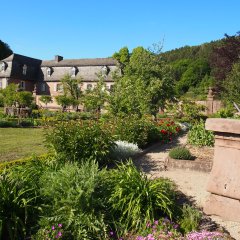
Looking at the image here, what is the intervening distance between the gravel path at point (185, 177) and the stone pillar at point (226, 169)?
20cm

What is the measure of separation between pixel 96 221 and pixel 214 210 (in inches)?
73.1

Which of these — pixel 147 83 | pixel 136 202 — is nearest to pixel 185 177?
pixel 136 202

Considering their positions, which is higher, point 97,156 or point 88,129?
point 88,129

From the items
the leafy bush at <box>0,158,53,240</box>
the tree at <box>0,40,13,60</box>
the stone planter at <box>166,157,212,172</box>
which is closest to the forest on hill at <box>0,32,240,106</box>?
the tree at <box>0,40,13,60</box>

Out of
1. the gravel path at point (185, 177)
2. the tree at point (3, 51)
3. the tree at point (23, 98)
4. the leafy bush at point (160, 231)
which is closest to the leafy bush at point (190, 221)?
the leafy bush at point (160, 231)

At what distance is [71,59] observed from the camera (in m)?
46.4

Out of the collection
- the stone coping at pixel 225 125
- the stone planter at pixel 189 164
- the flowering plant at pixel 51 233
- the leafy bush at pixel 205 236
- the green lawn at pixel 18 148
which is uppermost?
the stone coping at pixel 225 125

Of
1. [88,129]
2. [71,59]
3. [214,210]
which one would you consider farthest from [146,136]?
[71,59]

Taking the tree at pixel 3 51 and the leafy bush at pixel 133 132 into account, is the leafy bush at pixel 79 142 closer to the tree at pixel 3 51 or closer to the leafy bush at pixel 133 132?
the leafy bush at pixel 133 132

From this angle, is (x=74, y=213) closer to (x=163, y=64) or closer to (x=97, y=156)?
(x=97, y=156)

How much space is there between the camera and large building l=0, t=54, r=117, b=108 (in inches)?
1681

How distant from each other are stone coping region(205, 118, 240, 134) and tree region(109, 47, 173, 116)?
9.85 metres

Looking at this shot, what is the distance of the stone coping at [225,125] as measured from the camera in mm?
3947

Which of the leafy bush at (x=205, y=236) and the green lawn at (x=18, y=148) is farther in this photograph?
the green lawn at (x=18, y=148)
